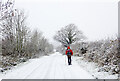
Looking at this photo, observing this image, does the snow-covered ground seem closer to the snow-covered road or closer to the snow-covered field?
the snow-covered field

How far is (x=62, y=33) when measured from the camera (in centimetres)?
5356

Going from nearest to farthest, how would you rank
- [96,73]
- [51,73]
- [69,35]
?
[96,73] < [51,73] < [69,35]

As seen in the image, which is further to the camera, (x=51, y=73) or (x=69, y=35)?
(x=69, y=35)

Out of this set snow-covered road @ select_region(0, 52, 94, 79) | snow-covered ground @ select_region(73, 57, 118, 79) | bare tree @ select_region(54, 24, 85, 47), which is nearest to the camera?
snow-covered ground @ select_region(73, 57, 118, 79)

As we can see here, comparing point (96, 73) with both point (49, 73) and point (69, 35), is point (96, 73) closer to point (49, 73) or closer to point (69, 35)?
point (49, 73)

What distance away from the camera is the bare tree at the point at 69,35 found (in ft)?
170

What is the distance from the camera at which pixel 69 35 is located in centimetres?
5169

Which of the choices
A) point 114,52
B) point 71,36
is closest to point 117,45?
point 114,52

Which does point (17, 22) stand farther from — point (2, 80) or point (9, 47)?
point (2, 80)

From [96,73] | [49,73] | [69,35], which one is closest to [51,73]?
[49,73]

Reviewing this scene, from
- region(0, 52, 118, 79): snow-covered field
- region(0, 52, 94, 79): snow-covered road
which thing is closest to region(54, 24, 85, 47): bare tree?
region(0, 52, 118, 79): snow-covered field

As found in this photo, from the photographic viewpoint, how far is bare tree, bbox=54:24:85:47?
170 feet

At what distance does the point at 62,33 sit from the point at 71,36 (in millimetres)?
4560

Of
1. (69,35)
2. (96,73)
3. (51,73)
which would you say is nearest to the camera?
(96,73)
